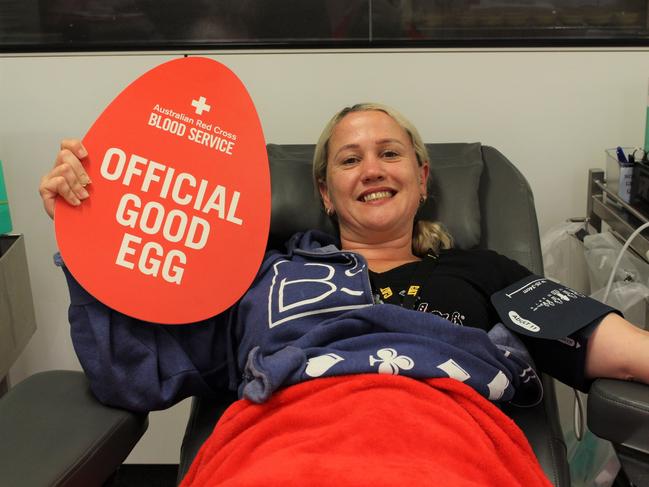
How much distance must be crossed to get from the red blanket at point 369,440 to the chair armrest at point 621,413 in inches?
4.8

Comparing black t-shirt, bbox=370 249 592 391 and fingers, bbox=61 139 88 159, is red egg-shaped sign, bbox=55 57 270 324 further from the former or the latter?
black t-shirt, bbox=370 249 592 391

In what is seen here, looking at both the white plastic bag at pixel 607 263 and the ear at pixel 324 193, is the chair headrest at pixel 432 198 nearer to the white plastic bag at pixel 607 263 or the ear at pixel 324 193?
the ear at pixel 324 193

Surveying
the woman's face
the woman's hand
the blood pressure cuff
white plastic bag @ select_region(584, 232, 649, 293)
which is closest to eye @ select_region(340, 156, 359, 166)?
the woman's face

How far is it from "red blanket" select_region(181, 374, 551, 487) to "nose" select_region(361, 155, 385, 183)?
48 centimetres

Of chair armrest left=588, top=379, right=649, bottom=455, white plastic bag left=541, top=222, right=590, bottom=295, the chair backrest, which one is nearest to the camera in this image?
chair armrest left=588, top=379, right=649, bottom=455

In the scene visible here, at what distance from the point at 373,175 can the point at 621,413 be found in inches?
25.8

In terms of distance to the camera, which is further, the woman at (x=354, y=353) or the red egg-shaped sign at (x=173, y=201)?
the red egg-shaped sign at (x=173, y=201)

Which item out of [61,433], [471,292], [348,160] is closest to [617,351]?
[471,292]

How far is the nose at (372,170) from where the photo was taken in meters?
1.49

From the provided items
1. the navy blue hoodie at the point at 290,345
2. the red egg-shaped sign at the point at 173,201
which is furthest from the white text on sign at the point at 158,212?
the navy blue hoodie at the point at 290,345

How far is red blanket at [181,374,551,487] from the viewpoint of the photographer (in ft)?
3.18

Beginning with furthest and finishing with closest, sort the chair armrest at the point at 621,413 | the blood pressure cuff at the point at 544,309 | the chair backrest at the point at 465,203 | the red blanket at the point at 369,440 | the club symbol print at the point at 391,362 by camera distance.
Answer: the chair backrest at the point at 465,203, the blood pressure cuff at the point at 544,309, the club symbol print at the point at 391,362, the chair armrest at the point at 621,413, the red blanket at the point at 369,440

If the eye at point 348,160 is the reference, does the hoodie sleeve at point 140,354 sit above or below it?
below

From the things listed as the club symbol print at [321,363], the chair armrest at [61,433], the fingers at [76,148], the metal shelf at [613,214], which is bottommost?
the chair armrest at [61,433]
